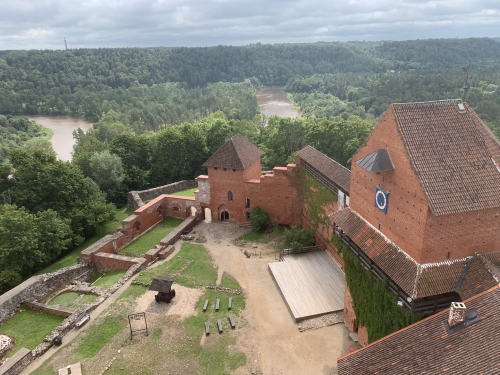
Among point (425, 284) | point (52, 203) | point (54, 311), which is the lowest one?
point (54, 311)

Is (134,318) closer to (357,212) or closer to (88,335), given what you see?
(88,335)

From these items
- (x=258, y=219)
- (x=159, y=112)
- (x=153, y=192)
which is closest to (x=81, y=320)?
(x=258, y=219)

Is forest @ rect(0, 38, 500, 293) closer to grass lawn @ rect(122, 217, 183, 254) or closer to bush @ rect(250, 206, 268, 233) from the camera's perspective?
grass lawn @ rect(122, 217, 183, 254)

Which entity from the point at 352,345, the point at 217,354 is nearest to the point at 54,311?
the point at 217,354

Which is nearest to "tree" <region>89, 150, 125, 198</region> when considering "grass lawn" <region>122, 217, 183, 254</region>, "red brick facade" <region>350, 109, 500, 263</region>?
"grass lawn" <region>122, 217, 183, 254</region>

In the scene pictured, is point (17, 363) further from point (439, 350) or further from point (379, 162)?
point (379, 162)

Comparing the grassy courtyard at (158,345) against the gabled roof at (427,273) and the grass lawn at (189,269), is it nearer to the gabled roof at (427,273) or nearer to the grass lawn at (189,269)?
the grass lawn at (189,269)
